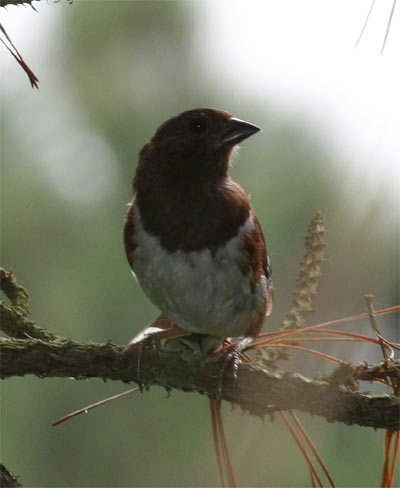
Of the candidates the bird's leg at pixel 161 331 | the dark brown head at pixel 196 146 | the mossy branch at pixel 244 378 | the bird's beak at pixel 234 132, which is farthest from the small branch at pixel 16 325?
the bird's beak at pixel 234 132

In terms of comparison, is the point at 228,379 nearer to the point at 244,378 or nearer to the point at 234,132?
the point at 244,378

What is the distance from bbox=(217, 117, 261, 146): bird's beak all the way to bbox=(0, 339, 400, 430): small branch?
833 millimetres

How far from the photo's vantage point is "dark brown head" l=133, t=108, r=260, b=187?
242cm

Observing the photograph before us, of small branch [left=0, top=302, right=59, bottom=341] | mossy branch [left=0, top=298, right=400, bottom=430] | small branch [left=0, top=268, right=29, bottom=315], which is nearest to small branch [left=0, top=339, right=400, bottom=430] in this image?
mossy branch [left=0, top=298, right=400, bottom=430]

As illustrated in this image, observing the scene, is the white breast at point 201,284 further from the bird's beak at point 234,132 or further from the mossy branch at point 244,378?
the mossy branch at point 244,378

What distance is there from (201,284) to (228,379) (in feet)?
1.80

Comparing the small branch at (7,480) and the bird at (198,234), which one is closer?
the small branch at (7,480)

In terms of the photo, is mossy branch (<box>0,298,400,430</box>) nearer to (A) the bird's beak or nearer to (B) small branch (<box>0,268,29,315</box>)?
(B) small branch (<box>0,268,29,315</box>)

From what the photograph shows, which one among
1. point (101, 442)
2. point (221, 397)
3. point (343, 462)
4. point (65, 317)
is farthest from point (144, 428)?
point (221, 397)

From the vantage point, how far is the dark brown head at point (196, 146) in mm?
2418

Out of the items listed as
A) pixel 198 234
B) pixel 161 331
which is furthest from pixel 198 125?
pixel 161 331

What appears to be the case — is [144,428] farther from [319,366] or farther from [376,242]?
[319,366]

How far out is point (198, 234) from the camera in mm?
2277

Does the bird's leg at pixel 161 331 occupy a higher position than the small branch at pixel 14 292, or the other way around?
the bird's leg at pixel 161 331
